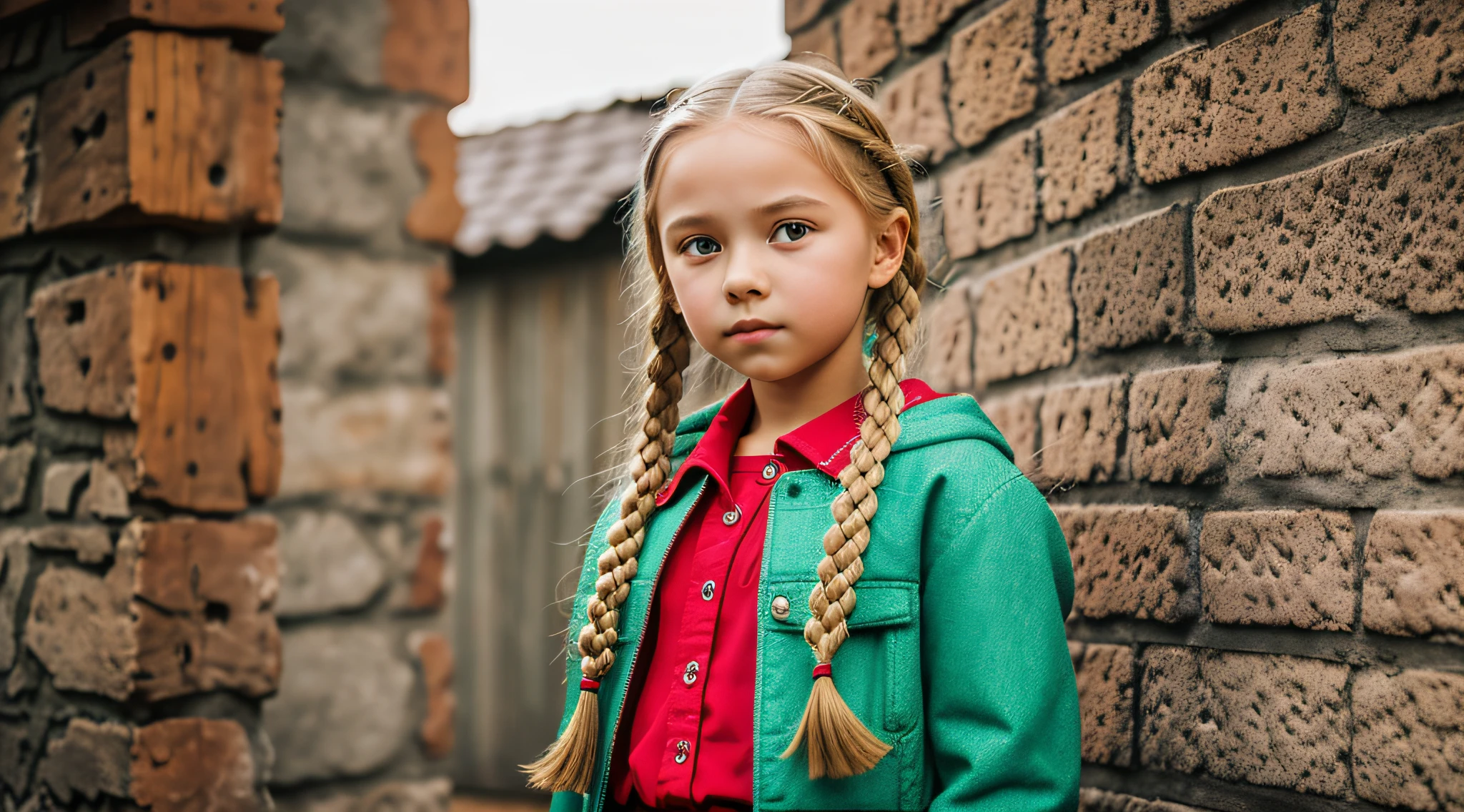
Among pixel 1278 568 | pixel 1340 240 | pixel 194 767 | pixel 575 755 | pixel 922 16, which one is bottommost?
pixel 194 767

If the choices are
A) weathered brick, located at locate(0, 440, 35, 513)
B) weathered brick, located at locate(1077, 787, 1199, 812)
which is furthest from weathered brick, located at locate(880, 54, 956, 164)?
weathered brick, located at locate(0, 440, 35, 513)

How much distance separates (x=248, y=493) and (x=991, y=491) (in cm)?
177

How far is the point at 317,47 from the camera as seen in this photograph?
2.77m

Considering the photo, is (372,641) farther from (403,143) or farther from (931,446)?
(931,446)

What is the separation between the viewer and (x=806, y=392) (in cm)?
147

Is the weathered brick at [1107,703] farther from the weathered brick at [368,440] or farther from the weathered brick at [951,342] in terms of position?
the weathered brick at [368,440]

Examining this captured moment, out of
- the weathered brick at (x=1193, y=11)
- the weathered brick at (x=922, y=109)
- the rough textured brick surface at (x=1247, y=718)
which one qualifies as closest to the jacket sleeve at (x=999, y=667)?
the rough textured brick surface at (x=1247, y=718)

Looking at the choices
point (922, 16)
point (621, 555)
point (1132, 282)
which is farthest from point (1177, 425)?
point (922, 16)

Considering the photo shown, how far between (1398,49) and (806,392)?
2.57 feet

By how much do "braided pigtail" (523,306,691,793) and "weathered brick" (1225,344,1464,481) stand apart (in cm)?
78

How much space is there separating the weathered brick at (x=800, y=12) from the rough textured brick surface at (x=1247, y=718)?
63.9 inches

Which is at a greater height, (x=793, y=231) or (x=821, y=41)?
(x=821, y=41)

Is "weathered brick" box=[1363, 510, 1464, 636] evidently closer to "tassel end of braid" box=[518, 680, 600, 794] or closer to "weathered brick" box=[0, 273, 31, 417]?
"tassel end of braid" box=[518, 680, 600, 794]

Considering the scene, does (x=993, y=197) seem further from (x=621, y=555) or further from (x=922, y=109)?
(x=621, y=555)
